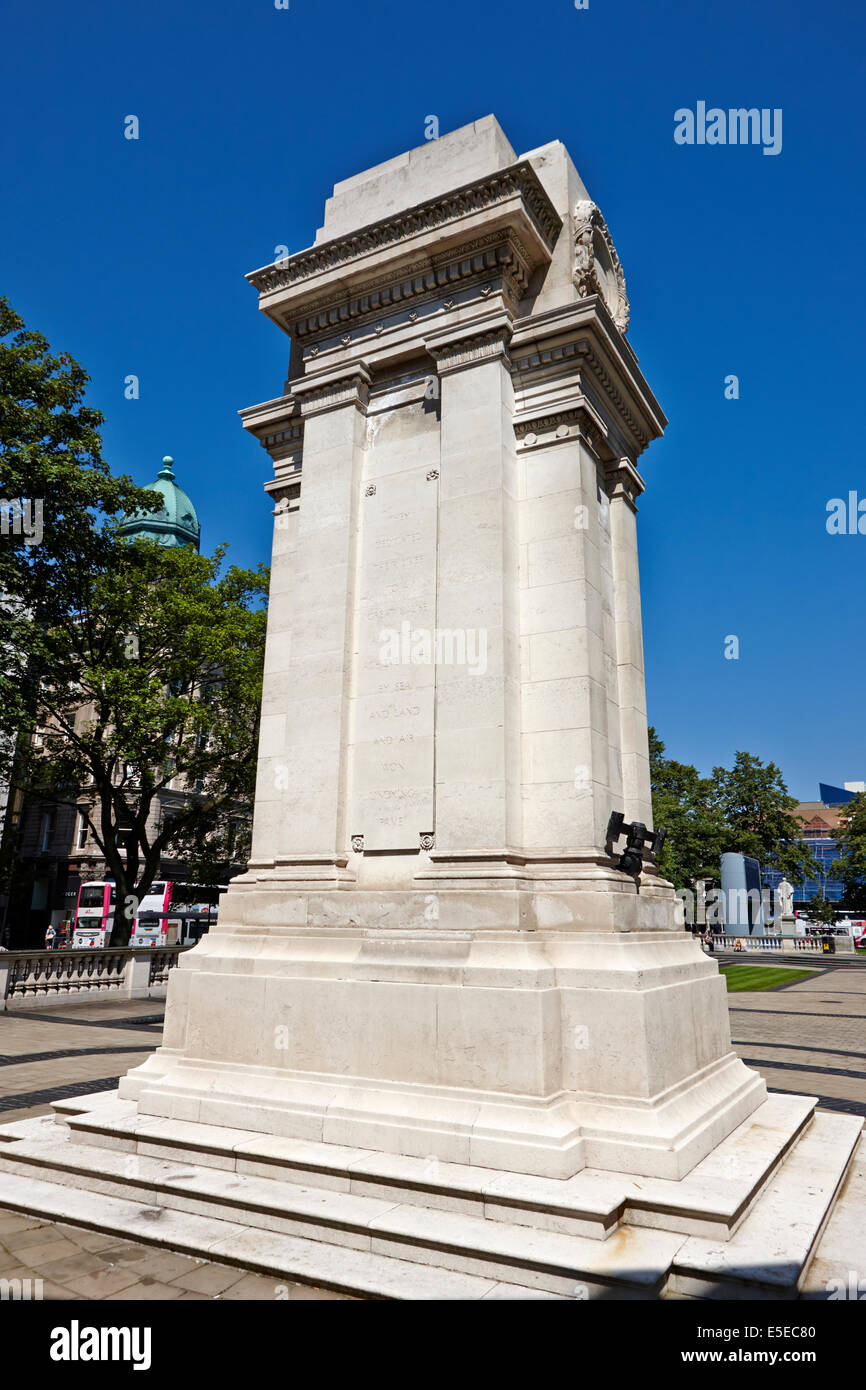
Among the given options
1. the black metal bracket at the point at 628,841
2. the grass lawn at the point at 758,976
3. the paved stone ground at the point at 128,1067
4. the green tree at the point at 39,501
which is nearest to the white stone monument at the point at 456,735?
the black metal bracket at the point at 628,841

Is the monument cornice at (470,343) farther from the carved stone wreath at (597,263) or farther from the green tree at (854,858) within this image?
the green tree at (854,858)

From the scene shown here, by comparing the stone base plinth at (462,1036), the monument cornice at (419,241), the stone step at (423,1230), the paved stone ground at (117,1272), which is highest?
the monument cornice at (419,241)

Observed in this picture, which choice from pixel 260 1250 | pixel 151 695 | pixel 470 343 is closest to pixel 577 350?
pixel 470 343

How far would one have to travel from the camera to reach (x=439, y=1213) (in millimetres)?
7223

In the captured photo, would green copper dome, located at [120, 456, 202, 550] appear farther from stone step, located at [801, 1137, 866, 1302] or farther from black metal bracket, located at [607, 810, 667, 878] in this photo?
stone step, located at [801, 1137, 866, 1302]

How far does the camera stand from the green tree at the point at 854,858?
301ft

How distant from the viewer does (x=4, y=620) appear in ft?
82.5

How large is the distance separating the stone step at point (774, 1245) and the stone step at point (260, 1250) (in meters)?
1.23

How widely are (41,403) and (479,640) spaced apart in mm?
24575

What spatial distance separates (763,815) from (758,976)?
57.3 m

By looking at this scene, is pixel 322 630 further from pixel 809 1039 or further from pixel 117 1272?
pixel 809 1039

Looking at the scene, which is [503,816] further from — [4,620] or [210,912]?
[210,912]

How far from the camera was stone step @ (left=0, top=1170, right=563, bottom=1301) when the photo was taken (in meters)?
6.22

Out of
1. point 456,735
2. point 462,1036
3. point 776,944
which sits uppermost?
point 456,735
